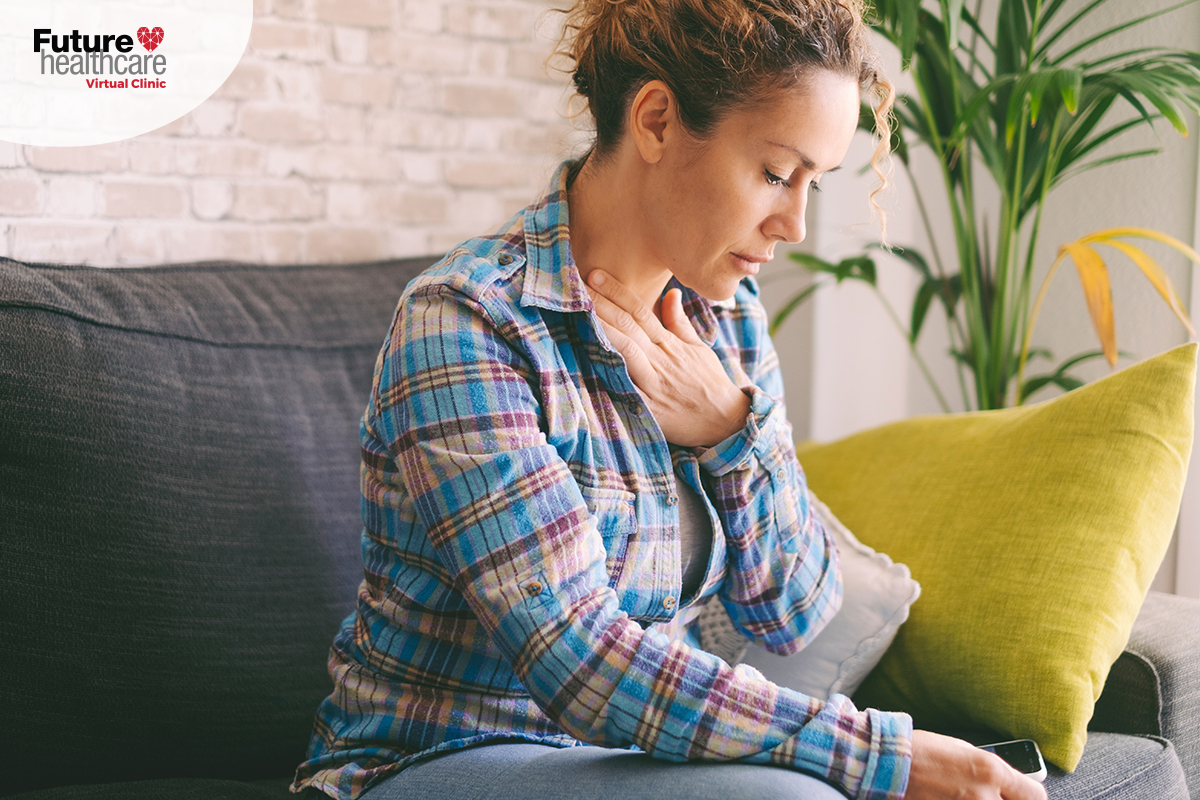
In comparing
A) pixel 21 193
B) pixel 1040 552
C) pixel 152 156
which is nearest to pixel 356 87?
pixel 152 156

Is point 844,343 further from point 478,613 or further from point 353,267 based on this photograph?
point 478,613

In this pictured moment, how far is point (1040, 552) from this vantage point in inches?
43.9

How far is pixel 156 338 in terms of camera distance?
50.1 inches

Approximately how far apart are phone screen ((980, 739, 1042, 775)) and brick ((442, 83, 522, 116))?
155 centimetres

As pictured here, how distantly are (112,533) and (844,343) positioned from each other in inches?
62.9

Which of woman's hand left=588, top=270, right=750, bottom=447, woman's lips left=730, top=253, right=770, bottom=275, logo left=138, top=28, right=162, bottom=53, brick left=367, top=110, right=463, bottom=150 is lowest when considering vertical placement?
woman's hand left=588, top=270, right=750, bottom=447

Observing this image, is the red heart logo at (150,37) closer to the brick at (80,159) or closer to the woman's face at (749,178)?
the brick at (80,159)

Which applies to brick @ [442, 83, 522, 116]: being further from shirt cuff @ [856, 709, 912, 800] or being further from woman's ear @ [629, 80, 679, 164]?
shirt cuff @ [856, 709, 912, 800]

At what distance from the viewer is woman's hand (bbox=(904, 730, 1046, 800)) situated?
85 centimetres

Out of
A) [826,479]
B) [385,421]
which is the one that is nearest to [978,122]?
[826,479]

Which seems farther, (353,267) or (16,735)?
(353,267)

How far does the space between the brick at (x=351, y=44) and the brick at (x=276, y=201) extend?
256 mm

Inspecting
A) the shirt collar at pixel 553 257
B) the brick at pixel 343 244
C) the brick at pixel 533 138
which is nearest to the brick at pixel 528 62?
the brick at pixel 533 138

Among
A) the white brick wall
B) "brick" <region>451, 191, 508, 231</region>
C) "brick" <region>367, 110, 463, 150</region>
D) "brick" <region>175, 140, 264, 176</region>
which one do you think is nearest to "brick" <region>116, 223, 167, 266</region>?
the white brick wall
